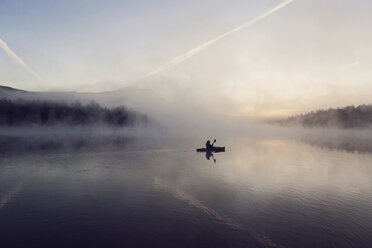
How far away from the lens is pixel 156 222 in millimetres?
22484

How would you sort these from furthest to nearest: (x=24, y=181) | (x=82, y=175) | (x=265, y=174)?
(x=265, y=174)
(x=82, y=175)
(x=24, y=181)

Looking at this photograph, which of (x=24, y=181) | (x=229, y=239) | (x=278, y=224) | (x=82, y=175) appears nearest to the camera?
(x=229, y=239)

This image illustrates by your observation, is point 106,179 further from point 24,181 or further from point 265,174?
point 265,174

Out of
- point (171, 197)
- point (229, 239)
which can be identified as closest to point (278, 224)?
point (229, 239)

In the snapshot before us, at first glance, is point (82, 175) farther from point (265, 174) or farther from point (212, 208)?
point (265, 174)

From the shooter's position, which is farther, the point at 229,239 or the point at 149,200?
the point at 149,200

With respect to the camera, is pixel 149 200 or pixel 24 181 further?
pixel 24 181

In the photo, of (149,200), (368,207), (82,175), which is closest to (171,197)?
(149,200)

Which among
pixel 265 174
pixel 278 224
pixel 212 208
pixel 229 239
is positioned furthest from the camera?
pixel 265 174

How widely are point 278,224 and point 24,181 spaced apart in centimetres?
3396

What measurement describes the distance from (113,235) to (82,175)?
2397 cm

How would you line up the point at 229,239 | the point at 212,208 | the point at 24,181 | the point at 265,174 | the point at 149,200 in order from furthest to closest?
the point at 265,174 → the point at 24,181 → the point at 149,200 → the point at 212,208 → the point at 229,239

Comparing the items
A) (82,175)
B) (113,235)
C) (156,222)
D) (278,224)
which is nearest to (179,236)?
(156,222)

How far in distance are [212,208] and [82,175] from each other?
79.6 feet
